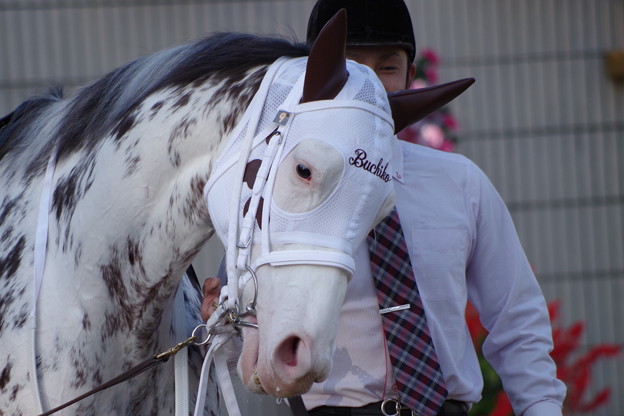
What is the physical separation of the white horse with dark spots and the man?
36cm

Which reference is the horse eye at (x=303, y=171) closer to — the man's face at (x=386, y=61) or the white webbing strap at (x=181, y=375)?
the white webbing strap at (x=181, y=375)

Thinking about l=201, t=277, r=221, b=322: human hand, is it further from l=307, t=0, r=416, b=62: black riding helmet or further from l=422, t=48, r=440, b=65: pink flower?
l=422, t=48, r=440, b=65: pink flower

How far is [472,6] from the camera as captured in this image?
Answer: 5316 mm

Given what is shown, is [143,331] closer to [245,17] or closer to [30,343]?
[30,343]

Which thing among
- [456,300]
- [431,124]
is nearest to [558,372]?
[431,124]

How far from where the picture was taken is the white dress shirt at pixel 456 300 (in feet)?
6.77

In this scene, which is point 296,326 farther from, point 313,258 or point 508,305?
point 508,305

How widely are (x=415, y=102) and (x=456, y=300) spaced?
540mm

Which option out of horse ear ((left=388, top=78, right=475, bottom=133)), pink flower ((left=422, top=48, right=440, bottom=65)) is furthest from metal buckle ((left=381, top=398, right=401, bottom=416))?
pink flower ((left=422, top=48, right=440, bottom=65))

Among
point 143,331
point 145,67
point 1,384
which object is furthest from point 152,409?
point 145,67

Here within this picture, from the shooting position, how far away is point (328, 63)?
168 cm

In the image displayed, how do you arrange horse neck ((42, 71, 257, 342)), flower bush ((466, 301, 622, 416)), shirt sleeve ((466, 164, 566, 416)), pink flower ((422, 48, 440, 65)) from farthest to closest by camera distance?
1. pink flower ((422, 48, 440, 65))
2. flower bush ((466, 301, 622, 416))
3. shirt sleeve ((466, 164, 566, 416))
4. horse neck ((42, 71, 257, 342))

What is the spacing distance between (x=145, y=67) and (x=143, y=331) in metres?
0.57

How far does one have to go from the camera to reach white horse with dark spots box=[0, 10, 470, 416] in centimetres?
163
